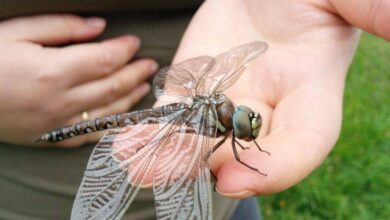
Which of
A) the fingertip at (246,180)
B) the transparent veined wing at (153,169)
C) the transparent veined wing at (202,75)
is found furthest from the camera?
the transparent veined wing at (202,75)

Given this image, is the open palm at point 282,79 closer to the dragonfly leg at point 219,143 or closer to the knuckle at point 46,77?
the dragonfly leg at point 219,143

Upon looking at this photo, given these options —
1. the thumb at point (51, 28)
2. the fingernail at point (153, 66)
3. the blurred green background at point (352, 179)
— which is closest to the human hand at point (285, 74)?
the fingernail at point (153, 66)

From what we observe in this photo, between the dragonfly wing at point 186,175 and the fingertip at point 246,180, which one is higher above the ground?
the fingertip at point 246,180

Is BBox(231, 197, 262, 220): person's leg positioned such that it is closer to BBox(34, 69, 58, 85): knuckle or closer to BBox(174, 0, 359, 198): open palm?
BBox(174, 0, 359, 198): open palm

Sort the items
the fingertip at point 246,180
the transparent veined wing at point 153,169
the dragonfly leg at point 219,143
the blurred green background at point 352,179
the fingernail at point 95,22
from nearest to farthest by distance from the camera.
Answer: the fingertip at point 246,180, the transparent veined wing at point 153,169, the dragonfly leg at point 219,143, the fingernail at point 95,22, the blurred green background at point 352,179

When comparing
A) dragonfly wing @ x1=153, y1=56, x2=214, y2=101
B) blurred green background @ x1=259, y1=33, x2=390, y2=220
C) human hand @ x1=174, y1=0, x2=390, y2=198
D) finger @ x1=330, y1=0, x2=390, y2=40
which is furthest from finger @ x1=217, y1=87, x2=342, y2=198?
blurred green background @ x1=259, y1=33, x2=390, y2=220

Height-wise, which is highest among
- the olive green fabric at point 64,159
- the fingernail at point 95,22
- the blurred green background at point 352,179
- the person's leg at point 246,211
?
the fingernail at point 95,22

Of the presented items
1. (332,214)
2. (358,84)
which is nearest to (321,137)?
(332,214)
